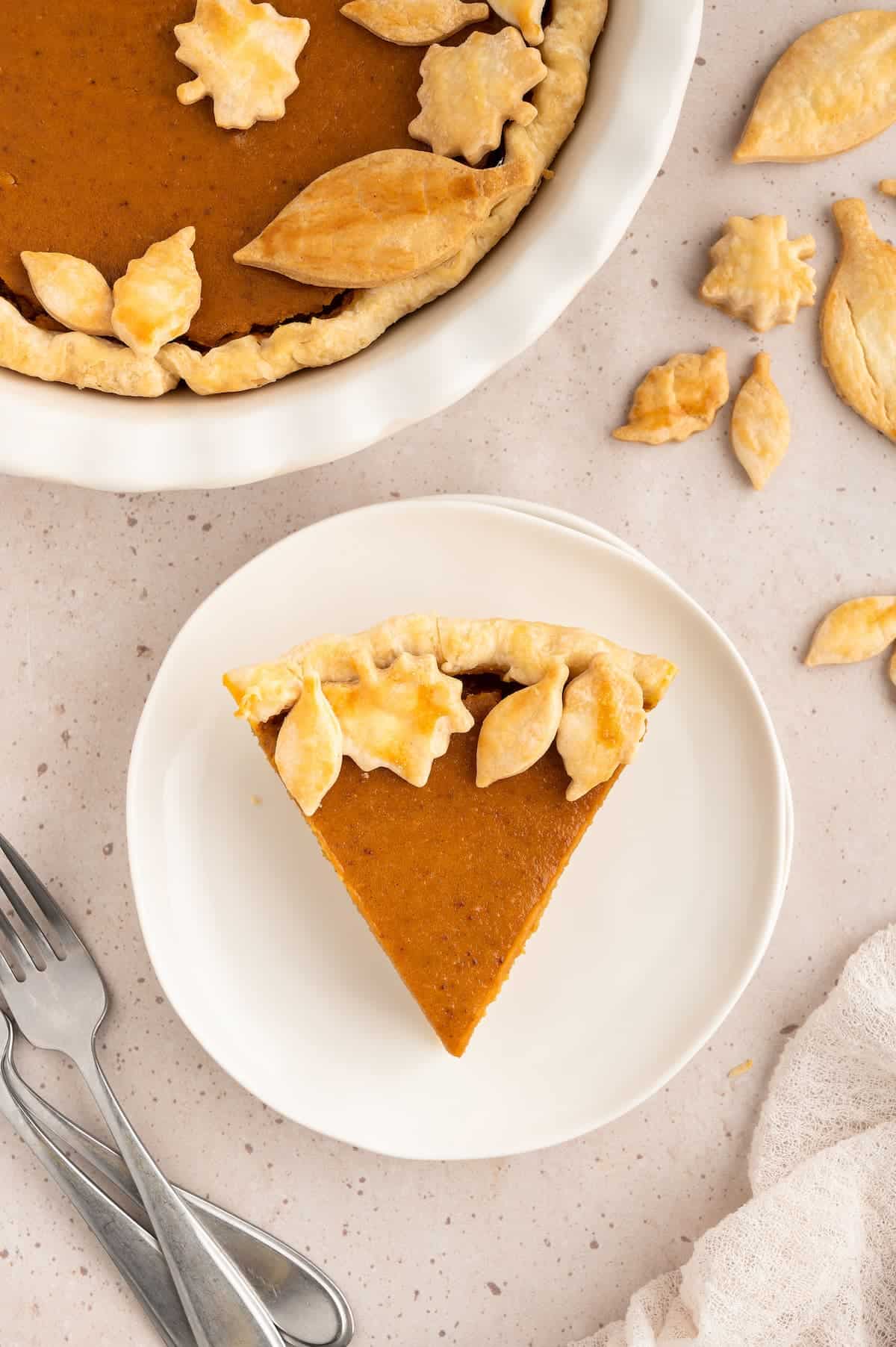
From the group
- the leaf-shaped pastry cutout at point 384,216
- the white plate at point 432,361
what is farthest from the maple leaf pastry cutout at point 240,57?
the white plate at point 432,361

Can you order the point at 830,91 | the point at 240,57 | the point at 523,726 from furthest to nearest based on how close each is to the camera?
the point at 830,91 → the point at 523,726 → the point at 240,57

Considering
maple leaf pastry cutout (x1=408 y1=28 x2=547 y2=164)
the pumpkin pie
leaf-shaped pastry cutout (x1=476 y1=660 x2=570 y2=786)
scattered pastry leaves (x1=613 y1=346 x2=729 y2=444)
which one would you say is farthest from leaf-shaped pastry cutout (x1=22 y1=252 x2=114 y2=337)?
scattered pastry leaves (x1=613 y1=346 x2=729 y2=444)

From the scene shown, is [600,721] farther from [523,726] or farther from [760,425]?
[760,425]

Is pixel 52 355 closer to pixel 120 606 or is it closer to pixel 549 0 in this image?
pixel 120 606

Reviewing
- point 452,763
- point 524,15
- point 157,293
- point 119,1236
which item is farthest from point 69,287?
point 119,1236

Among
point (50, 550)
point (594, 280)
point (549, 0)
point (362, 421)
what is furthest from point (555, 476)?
point (50, 550)

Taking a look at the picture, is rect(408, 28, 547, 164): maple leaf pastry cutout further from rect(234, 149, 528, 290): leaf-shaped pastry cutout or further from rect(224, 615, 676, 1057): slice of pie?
rect(224, 615, 676, 1057): slice of pie

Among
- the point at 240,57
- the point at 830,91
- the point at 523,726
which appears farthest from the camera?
the point at 830,91
